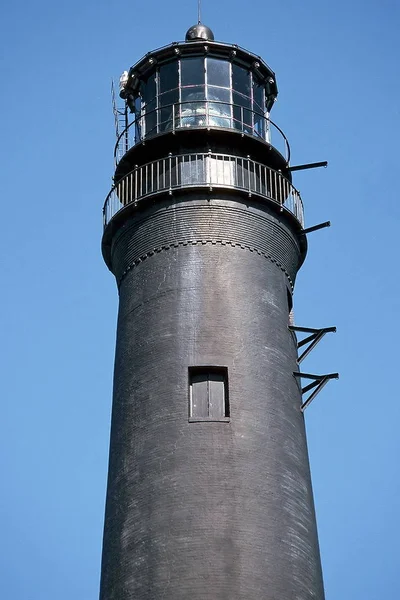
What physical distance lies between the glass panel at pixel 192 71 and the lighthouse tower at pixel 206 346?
0.04 meters

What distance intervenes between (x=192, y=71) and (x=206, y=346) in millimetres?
9549

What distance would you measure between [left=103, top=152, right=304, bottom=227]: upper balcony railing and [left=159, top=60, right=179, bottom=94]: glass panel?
285 centimetres

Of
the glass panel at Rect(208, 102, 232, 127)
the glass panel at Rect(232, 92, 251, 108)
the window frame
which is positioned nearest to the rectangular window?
the window frame

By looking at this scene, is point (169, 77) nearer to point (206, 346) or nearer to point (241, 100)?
point (241, 100)

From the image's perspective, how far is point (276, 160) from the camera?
3634 cm

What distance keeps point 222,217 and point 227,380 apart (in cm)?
507

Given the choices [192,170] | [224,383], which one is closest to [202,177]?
[192,170]

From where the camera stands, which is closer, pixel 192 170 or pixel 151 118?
pixel 192 170

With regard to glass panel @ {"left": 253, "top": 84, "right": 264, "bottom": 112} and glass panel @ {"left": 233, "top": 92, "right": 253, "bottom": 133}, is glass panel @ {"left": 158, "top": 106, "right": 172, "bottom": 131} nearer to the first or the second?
glass panel @ {"left": 233, "top": 92, "right": 253, "bottom": 133}

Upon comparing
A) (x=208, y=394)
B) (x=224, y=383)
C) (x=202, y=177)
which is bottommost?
(x=208, y=394)

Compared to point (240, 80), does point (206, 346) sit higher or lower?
lower

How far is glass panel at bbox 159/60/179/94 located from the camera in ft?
120

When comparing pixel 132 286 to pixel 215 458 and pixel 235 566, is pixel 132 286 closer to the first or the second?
pixel 215 458

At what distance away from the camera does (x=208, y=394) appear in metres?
30.8
